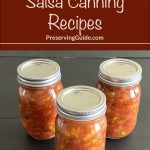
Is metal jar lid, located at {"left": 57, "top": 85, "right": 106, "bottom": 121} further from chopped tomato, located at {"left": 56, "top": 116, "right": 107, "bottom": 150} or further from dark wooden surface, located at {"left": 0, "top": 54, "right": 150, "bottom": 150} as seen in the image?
dark wooden surface, located at {"left": 0, "top": 54, "right": 150, "bottom": 150}

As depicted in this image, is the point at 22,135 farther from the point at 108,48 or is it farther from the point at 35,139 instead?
the point at 108,48

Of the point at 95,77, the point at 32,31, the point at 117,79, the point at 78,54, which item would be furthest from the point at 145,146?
the point at 32,31

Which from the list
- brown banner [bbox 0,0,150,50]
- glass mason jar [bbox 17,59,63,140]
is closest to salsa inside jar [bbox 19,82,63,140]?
glass mason jar [bbox 17,59,63,140]

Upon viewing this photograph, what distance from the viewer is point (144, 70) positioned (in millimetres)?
1000

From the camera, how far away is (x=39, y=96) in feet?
2.37

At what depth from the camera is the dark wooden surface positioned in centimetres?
76

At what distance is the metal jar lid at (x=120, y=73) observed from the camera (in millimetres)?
714

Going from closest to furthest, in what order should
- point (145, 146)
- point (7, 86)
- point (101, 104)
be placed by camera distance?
point (101, 104)
point (145, 146)
point (7, 86)

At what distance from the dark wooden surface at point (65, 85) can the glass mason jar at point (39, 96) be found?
0.03 m

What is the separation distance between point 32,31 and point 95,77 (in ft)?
1.23

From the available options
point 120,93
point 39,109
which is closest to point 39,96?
point 39,109

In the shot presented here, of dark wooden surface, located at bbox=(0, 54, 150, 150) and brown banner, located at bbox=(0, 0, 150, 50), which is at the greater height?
brown banner, located at bbox=(0, 0, 150, 50)

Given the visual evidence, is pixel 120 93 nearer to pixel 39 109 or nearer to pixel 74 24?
pixel 39 109

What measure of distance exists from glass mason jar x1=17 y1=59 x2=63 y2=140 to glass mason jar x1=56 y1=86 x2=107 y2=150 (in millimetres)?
58
